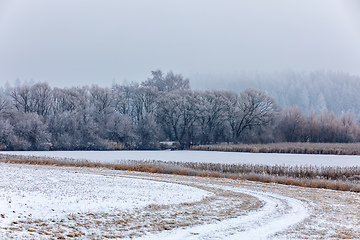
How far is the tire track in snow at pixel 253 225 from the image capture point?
12555 millimetres

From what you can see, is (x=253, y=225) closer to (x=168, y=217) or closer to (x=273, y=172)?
(x=168, y=217)

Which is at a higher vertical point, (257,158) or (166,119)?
(166,119)

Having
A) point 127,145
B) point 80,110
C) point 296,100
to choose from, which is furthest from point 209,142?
point 296,100

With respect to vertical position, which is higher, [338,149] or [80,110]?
[80,110]

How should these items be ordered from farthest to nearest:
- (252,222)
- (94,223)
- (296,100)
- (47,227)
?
(296,100), (252,222), (94,223), (47,227)

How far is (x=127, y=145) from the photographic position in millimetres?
90625

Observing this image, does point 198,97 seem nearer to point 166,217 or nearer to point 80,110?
point 80,110

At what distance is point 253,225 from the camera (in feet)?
47.8

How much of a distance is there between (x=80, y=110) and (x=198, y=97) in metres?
30.4

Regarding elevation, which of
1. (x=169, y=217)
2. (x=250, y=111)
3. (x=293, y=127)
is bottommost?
(x=169, y=217)

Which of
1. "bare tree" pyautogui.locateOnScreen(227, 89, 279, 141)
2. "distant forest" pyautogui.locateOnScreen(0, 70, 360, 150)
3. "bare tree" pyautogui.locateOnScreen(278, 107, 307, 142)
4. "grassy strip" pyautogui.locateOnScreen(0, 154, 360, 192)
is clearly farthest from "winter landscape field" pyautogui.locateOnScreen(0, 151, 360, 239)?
"bare tree" pyautogui.locateOnScreen(278, 107, 307, 142)

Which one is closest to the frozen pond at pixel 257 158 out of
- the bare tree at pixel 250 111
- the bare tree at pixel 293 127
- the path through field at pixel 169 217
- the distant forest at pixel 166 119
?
the distant forest at pixel 166 119

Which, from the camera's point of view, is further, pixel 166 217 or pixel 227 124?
pixel 227 124

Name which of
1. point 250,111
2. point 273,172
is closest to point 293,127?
point 250,111
